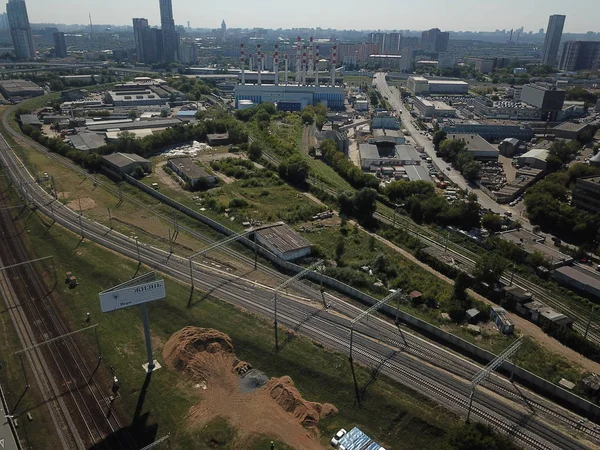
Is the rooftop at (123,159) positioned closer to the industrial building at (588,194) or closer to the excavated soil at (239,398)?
the excavated soil at (239,398)

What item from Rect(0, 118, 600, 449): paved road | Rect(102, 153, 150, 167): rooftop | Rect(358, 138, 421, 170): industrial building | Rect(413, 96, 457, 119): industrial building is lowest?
Rect(0, 118, 600, 449): paved road

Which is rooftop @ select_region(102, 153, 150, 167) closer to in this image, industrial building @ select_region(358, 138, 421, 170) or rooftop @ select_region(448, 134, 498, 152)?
industrial building @ select_region(358, 138, 421, 170)

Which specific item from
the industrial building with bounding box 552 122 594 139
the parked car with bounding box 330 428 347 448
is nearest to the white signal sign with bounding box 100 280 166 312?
the parked car with bounding box 330 428 347 448

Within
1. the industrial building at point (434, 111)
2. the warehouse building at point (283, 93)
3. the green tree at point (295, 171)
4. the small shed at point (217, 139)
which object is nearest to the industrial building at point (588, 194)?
the green tree at point (295, 171)

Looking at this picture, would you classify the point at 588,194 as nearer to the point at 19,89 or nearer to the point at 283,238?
the point at 283,238

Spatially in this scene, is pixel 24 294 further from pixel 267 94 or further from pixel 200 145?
pixel 267 94

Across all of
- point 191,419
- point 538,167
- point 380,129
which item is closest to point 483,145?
point 538,167
